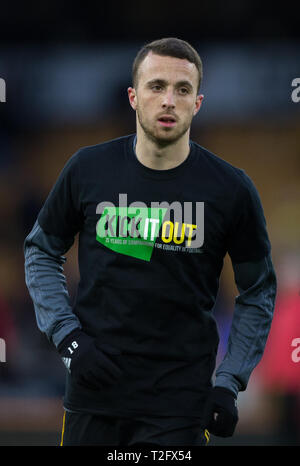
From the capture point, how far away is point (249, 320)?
10.8ft

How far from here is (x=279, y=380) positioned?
7.14m

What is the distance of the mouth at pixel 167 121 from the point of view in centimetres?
315

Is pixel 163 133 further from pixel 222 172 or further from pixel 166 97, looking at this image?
pixel 222 172

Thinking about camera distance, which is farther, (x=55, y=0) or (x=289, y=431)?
(x=55, y=0)

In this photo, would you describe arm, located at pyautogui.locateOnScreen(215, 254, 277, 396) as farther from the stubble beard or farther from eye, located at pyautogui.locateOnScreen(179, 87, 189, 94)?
eye, located at pyautogui.locateOnScreen(179, 87, 189, 94)

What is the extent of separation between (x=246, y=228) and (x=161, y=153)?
0.45 meters

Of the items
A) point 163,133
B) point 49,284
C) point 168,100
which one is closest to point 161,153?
point 163,133

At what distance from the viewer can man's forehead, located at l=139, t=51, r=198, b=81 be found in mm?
3188

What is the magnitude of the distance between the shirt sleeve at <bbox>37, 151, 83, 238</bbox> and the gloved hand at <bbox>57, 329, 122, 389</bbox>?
1.50ft

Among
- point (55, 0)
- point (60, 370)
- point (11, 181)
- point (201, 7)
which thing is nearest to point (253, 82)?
point (201, 7)

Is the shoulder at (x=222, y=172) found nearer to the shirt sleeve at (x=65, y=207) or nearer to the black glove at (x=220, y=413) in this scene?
the shirt sleeve at (x=65, y=207)

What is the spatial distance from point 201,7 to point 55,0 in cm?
178
